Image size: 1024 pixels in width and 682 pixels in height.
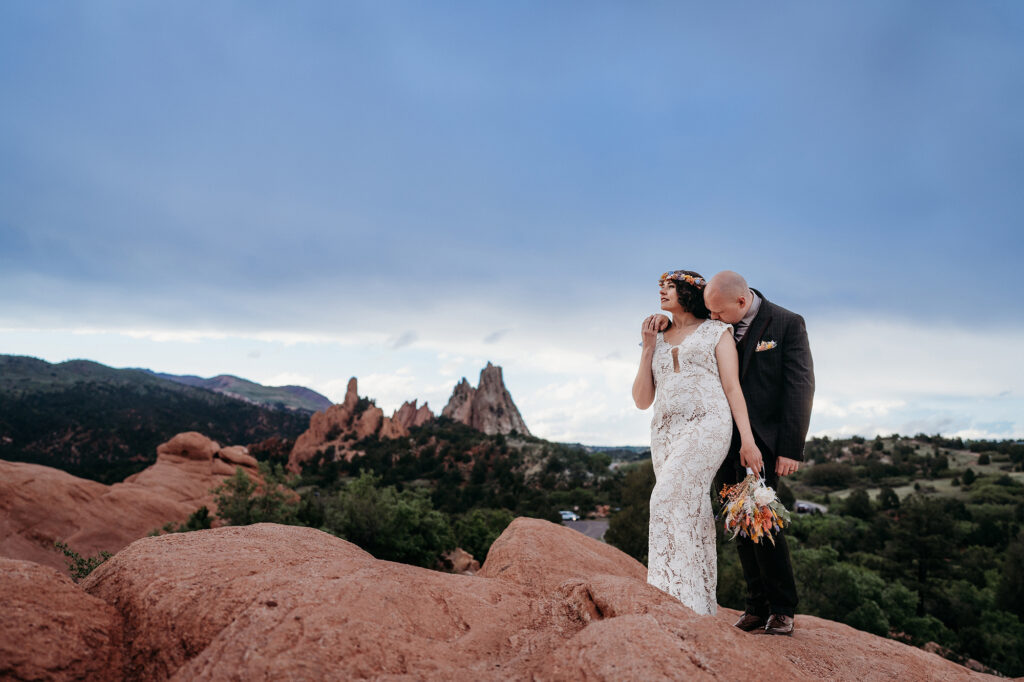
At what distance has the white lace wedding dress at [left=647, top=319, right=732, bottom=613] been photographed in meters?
4.52

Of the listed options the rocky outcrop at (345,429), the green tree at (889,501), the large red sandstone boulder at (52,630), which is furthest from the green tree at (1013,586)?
the rocky outcrop at (345,429)

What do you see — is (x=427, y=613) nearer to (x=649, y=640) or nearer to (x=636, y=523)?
(x=649, y=640)

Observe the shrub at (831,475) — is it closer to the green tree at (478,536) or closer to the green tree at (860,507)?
A: the green tree at (860,507)

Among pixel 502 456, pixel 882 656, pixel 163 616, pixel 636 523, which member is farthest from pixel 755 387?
pixel 502 456

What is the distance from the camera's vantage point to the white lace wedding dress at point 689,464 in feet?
14.8

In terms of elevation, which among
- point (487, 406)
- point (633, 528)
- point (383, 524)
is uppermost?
point (487, 406)

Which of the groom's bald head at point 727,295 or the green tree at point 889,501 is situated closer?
the groom's bald head at point 727,295

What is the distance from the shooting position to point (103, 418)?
9600 centimetres

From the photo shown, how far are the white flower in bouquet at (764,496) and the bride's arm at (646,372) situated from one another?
127 centimetres

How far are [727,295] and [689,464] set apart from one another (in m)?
1.58

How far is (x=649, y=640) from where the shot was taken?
2631 millimetres

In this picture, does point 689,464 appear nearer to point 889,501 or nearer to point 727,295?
point 727,295

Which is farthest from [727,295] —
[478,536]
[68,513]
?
A: [478,536]

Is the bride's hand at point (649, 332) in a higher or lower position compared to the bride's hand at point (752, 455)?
higher
